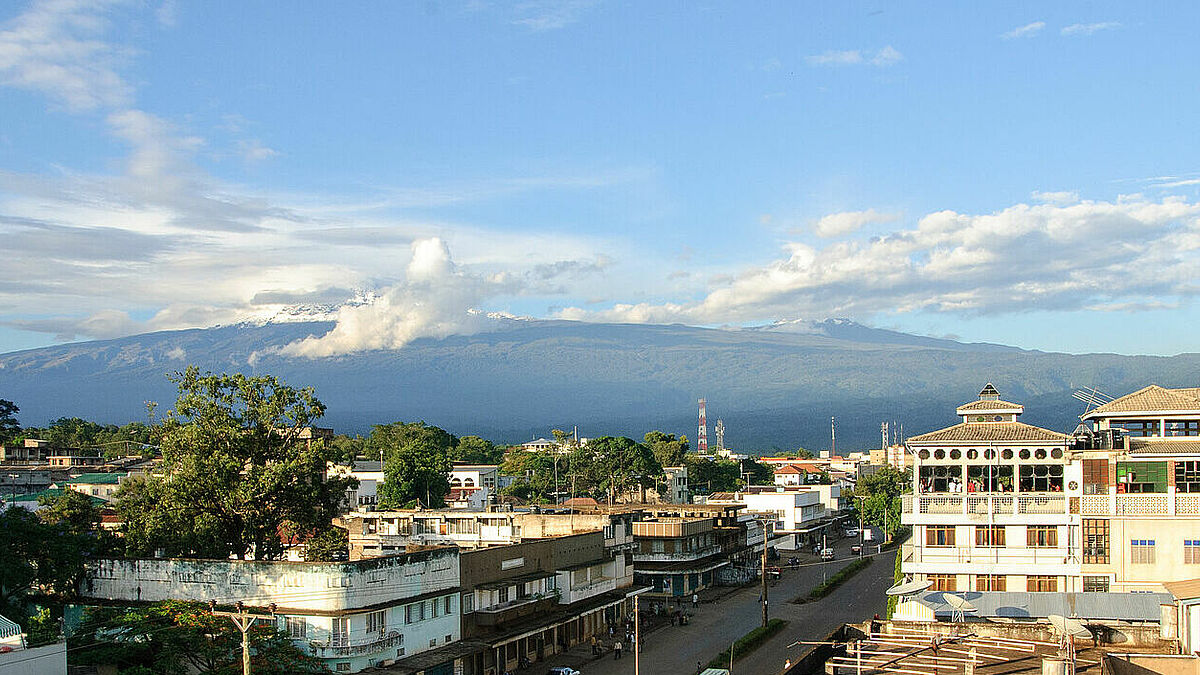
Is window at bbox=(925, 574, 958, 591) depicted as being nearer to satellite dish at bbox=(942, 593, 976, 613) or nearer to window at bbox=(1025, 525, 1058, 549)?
window at bbox=(1025, 525, 1058, 549)

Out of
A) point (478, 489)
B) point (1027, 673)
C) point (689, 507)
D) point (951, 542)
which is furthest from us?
point (478, 489)

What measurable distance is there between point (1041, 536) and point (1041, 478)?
2534mm

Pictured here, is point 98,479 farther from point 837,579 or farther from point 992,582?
point 992,582

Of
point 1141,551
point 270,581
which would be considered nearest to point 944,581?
point 1141,551

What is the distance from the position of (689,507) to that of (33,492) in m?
42.6

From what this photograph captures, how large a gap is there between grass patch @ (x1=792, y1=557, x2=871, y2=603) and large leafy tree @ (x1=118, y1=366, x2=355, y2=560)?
1137 inches

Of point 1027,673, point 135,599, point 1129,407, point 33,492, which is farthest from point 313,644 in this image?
point 33,492

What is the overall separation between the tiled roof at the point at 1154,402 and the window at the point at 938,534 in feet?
20.5

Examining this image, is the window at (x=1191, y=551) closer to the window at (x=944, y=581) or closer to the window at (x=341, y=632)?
the window at (x=944, y=581)

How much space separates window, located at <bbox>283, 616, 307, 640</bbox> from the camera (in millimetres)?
30922

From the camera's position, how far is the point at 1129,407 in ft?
122

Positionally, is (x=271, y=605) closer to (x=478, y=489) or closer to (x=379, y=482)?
(x=379, y=482)

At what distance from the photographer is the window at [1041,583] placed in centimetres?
3503

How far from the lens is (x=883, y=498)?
87875 millimetres
